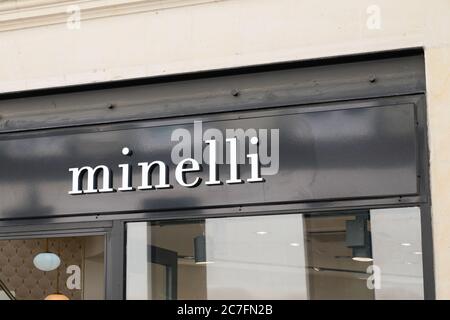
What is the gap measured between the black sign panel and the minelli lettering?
2 cm

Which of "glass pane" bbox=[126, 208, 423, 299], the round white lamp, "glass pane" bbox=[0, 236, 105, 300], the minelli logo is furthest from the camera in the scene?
the round white lamp

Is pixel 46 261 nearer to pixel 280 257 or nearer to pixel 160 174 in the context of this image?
pixel 160 174

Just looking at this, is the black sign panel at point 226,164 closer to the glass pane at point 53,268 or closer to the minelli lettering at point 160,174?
the minelli lettering at point 160,174

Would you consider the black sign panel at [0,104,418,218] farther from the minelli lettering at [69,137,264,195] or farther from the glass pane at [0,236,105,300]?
the glass pane at [0,236,105,300]

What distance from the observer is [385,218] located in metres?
4.79

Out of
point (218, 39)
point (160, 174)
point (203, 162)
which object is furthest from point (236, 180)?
point (218, 39)

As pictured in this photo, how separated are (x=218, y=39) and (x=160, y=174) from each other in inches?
32.1

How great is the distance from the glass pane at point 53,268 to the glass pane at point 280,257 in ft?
1.25

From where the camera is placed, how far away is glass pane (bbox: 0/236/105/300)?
5.65m

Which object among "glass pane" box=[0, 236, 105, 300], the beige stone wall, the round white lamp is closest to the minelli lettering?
"glass pane" box=[0, 236, 105, 300]

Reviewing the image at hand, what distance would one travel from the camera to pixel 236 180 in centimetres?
509
